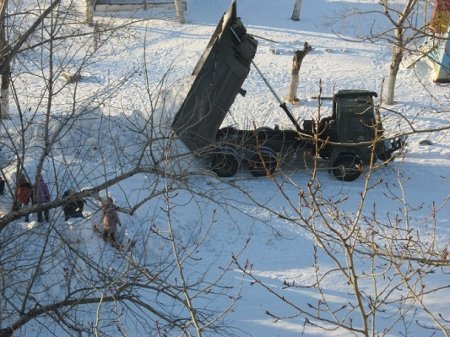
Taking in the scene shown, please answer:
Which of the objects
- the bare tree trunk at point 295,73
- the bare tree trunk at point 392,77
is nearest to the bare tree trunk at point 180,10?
the bare tree trunk at point 295,73

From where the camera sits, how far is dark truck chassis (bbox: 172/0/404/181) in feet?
45.8

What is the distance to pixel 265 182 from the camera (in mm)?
14844

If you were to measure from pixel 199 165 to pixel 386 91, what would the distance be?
6.00 metres

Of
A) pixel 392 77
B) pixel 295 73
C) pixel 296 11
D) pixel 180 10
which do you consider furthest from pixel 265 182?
pixel 296 11

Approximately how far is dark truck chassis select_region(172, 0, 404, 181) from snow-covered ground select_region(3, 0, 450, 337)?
0.34 meters

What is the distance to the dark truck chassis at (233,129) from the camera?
13945 mm

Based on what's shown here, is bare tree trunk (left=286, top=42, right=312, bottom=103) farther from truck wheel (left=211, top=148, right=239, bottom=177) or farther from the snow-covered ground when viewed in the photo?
truck wheel (left=211, top=148, right=239, bottom=177)

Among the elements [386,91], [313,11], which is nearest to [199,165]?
[386,91]

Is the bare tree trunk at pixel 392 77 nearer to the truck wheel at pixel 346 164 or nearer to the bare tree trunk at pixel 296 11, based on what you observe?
the truck wheel at pixel 346 164

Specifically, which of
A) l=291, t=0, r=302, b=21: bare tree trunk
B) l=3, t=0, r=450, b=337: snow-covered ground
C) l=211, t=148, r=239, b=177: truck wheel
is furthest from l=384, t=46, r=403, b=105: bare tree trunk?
l=291, t=0, r=302, b=21: bare tree trunk

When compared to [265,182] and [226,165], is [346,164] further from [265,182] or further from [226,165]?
[226,165]

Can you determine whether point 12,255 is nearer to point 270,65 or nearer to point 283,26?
point 270,65

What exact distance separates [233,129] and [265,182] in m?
1.16

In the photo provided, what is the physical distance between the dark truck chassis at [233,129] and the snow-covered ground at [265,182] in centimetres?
34
